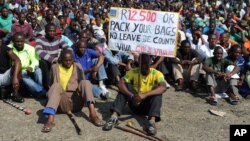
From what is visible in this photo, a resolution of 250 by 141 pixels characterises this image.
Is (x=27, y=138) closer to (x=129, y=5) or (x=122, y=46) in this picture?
(x=122, y=46)

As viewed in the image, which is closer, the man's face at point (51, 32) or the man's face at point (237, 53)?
the man's face at point (51, 32)

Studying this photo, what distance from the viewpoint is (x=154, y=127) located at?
279 inches

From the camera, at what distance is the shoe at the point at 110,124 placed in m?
7.11

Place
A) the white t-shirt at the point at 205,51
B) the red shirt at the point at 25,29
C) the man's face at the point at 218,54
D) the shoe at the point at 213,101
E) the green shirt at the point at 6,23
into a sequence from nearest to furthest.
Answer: the shoe at the point at 213,101 → the man's face at the point at 218,54 → the white t-shirt at the point at 205,51 → the red shirt at the point at 25,29 → the green shirt at the point at 6,23

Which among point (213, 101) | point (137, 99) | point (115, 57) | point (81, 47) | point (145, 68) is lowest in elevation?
point (213, 101)

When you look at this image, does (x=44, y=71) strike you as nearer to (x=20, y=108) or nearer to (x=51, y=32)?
(x=51, y=32)

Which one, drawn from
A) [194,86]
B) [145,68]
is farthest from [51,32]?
[194,86]

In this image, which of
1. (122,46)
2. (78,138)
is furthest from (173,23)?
(78,138)

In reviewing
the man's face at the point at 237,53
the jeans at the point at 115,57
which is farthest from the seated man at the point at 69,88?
the man's face at the point at 237,53

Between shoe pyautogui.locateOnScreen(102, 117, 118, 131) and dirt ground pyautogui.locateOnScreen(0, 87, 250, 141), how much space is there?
70 millimetres

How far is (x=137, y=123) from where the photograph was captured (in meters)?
7.54

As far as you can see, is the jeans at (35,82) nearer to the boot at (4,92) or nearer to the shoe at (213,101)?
the boot at (4,92)

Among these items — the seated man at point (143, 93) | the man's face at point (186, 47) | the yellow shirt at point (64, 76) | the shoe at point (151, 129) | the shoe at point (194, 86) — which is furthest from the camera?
the man's face at point (186, 47)

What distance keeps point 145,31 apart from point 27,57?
251 centimetres
